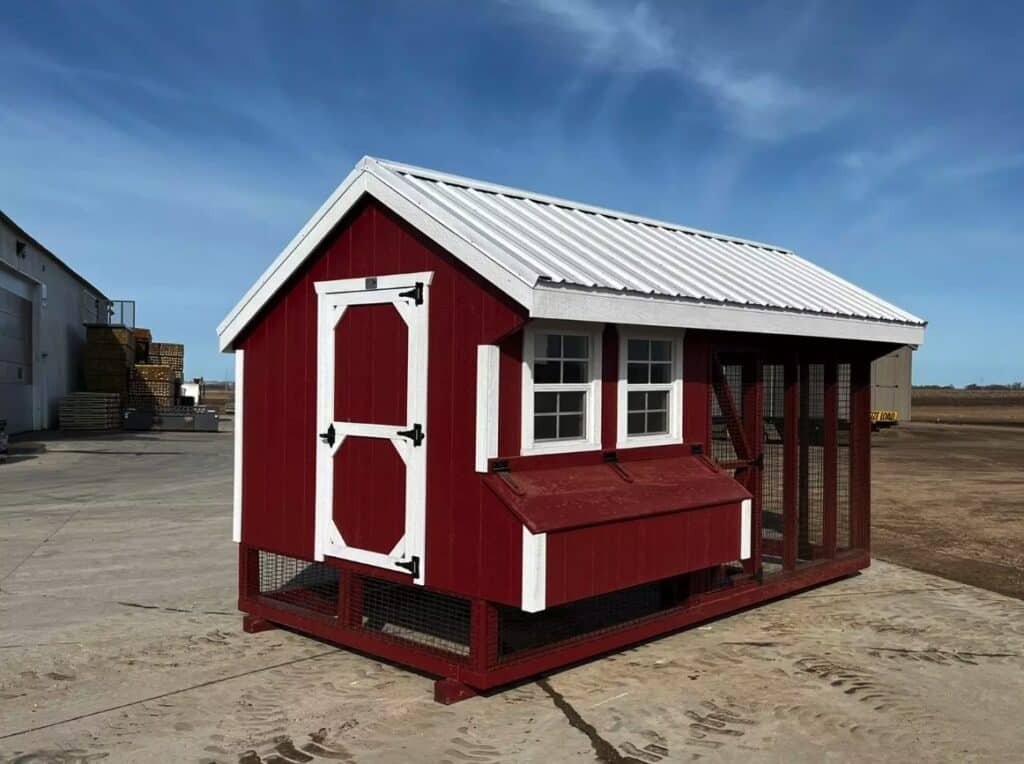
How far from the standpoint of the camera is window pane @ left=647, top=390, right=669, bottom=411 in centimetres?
727

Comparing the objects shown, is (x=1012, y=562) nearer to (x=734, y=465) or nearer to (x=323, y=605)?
(x=734, y=465)

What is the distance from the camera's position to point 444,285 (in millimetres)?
6195

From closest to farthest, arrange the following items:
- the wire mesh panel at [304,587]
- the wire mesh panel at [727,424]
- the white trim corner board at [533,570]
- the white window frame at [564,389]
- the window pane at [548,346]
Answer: the white trim corner board at [533,570] < the white window frame at [564,389] < the window pane at [548,346] < the wire mesh panel at [304,587] < the wire mesh panel at [727,424]

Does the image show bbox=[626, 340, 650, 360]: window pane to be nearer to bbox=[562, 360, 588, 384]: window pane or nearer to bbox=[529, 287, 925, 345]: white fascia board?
bbox=[529, 287, 925, 345]: white fascia board

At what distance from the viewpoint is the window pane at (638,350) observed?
6.99m

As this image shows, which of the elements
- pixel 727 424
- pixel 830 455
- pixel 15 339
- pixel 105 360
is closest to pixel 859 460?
pixel 830 455

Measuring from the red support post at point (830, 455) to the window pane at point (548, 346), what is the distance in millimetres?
4211

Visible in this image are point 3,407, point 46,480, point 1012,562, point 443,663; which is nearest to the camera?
point 443,663

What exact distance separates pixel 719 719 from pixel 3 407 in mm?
27505

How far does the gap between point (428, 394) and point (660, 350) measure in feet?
6.80

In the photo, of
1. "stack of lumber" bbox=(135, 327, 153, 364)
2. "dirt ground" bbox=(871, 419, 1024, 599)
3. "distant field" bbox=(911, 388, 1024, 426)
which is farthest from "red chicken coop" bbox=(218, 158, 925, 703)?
"distant field" bbox=(911, 388, 1024, 426)

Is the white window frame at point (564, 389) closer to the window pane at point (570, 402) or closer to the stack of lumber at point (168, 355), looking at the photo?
the window pane at point (570, 402)

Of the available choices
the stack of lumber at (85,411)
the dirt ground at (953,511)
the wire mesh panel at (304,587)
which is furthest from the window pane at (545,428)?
the stack of lumber at (85,411)

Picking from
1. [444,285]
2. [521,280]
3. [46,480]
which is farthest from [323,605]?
[46,480]
